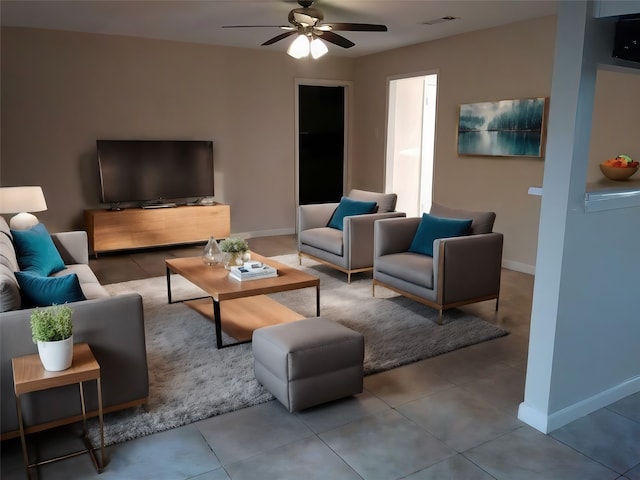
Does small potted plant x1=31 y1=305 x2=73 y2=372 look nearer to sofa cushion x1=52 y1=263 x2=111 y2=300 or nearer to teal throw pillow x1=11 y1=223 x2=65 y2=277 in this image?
sofa cushion x1=52 y1=263 x2=111 y2=300

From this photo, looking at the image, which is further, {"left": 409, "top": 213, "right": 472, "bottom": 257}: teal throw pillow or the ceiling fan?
the ceiling fan

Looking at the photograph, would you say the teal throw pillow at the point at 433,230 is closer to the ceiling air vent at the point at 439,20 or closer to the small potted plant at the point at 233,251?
the small potted plant at the point at 233,251

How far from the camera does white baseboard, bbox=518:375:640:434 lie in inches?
101

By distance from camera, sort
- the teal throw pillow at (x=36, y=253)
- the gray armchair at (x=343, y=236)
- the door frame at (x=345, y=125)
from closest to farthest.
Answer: the teal throw pillow at (x=36, y=253) < the gray armchair at (x=343, y=236) < the door frame at (x=345, y=125)

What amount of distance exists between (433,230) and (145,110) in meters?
4.07

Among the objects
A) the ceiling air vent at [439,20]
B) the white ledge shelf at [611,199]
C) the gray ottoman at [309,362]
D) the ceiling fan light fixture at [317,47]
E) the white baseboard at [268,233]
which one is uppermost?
the ceiling air vent at [439,20]

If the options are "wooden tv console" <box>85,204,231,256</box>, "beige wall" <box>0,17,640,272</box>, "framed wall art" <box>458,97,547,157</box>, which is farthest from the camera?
"wooden tv console" <box>85,204,231,256</box>

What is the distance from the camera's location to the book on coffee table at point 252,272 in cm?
374

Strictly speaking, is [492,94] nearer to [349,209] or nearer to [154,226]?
[349,209]

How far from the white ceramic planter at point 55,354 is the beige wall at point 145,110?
4.50 metres

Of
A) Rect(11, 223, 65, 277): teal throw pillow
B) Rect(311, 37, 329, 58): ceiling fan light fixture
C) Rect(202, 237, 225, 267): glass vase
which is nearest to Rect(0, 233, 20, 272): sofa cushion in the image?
Rect(11, 223, 65, 277): teal throw pillow

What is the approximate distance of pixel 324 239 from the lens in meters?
5.32

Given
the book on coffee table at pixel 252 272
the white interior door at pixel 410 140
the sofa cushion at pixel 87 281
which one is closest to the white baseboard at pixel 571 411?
the book on coffee table at pixel 252 272

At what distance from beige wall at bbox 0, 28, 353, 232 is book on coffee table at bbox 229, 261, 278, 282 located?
337 cm
